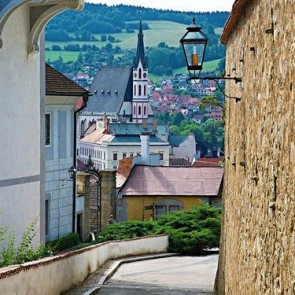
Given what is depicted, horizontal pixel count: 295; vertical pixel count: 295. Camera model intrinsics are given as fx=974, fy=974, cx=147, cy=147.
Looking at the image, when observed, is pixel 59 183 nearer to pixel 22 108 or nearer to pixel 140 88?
pixel 22 108

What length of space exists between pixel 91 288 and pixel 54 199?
11020 millimetres

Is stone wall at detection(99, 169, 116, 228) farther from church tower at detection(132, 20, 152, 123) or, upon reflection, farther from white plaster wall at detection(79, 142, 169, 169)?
church tower at detection(132, 20, 152, 123)

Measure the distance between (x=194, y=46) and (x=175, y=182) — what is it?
3353 centimetres

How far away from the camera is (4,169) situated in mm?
17703

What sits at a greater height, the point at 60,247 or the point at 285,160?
the point at 285,160

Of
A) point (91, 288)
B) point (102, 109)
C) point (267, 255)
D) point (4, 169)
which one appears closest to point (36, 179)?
point (4, 169)

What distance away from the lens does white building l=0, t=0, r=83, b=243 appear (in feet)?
57.4

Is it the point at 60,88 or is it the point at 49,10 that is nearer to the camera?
the point at 49,10

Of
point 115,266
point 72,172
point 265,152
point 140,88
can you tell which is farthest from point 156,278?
point 140,88

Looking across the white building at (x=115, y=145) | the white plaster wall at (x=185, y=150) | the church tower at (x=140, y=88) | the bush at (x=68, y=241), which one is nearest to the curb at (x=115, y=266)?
the bush at (x=68, y=241)

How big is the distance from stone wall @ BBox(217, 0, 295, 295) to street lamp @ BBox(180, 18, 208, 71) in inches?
18.2

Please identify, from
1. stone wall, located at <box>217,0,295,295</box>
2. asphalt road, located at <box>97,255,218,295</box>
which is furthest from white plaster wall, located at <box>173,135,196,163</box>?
stone wall, located at <box>217,0,295,295</box>

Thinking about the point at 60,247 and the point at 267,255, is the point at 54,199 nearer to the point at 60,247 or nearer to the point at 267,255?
the point at 60,247

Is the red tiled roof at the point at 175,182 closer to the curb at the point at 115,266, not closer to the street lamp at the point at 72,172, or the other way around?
the street lamp at the point at 72,172
